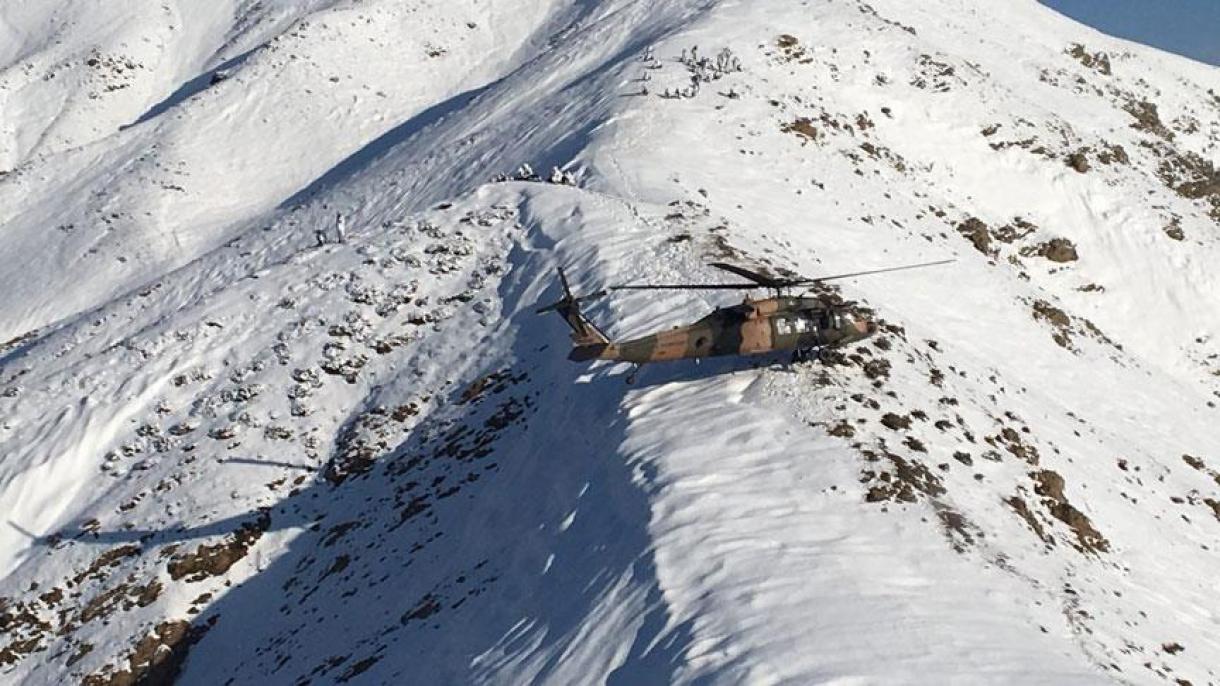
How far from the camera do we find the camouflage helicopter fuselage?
1875cm

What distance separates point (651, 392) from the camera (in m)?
19.7

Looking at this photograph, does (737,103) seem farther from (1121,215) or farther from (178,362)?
(178,362)

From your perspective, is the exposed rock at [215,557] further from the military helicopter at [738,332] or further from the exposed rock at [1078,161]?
the exposed rock at [1078,161]

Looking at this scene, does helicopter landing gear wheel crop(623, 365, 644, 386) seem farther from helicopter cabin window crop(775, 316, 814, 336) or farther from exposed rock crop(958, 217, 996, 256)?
exposed rock crop(958, 217, 996, 256)

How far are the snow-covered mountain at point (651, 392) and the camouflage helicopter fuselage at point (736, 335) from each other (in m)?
0.84

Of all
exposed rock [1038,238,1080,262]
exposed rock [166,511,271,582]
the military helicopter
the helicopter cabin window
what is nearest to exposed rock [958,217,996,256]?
Answer: exposed rock [1038,238,1080,262]

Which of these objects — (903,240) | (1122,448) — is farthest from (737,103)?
(1122,448)

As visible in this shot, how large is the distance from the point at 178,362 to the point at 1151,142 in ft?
144

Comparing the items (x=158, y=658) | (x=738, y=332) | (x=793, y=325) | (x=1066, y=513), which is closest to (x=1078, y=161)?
(x=1066, y=513)

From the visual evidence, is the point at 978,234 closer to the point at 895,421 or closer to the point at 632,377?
the point at 895,421

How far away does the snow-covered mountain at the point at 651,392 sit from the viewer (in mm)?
14406

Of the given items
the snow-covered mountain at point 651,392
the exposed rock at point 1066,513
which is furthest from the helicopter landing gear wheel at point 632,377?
the exposed rock at point 1066,513

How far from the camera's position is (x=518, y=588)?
16.4m

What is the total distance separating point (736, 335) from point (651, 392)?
6.89 ft
